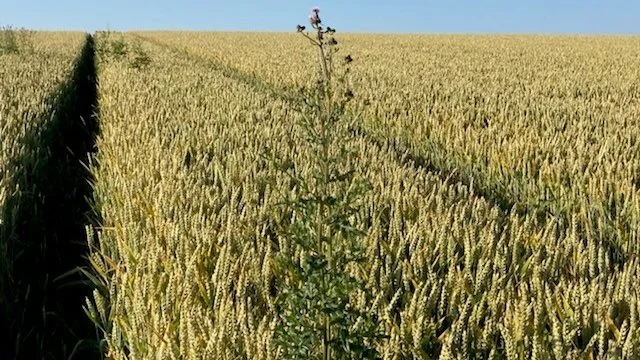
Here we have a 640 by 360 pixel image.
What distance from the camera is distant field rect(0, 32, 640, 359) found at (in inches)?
86.1

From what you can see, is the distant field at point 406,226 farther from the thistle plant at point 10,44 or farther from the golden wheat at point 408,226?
the thistle plant at point 10,44

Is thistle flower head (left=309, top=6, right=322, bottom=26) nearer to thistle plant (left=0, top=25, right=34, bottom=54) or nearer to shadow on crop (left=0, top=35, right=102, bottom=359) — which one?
shadow on crop (left=0, top=35, right=102, bottom=359)

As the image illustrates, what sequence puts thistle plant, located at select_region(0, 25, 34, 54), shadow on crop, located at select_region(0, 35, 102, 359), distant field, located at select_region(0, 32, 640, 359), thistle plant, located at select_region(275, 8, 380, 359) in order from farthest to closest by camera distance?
1. thistle plant, located at select_region(0, 25, 34, 54)
2. shadow on crop, located at select_region(0, 35, 102, 359)
3. distant field, located at select_region(0, 32, 640, 359)
4. thistle plant, located at select_region(275, 8, 380, 359)

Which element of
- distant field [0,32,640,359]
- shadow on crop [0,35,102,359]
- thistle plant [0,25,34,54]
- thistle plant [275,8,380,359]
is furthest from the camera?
thistle plant [0,25,34,54]

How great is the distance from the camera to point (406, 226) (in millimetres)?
3287

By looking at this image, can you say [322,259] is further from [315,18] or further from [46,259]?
[46,259]

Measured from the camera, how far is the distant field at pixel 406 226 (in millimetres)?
2188

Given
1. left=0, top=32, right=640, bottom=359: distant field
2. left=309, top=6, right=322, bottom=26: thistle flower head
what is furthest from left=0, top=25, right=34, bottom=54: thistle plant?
left=309, top=6, right=322, bottom=26: thistle flower head

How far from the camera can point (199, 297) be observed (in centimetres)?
262

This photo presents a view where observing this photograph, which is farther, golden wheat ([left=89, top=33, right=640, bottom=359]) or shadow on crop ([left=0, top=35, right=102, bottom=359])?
shadow on crop ([left=0, top=35, right=102, bottom=359])

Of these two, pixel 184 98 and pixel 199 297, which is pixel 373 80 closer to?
pixel 184 98

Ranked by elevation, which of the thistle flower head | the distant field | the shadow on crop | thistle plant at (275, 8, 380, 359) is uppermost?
the thistle flower head

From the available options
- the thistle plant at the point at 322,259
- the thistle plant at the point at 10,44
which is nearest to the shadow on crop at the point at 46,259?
the thistle plant at the point at 322,259

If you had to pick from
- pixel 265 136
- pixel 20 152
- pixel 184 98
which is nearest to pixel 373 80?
pixel 184 98
